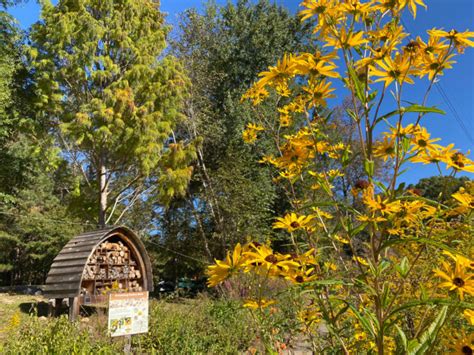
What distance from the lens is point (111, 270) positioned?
874 centimetres

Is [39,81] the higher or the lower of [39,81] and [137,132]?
the higher

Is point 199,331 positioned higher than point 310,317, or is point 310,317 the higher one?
point 310,317

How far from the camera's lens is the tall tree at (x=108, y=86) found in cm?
957

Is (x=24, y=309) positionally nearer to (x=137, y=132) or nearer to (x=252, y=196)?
(x=137, y=132)

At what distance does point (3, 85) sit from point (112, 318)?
9036 mm

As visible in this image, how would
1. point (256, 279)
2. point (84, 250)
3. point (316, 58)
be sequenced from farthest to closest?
1. point (84, 250)
2. point (256, 279)
3. point (316, 58)

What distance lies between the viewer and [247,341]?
5234 mm

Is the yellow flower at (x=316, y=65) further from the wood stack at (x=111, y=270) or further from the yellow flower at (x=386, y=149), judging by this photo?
the wood stack at (x=111, y=270)

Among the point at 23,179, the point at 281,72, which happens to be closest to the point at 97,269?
the point at 281,72

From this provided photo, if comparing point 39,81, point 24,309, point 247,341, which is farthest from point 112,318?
point 39,81

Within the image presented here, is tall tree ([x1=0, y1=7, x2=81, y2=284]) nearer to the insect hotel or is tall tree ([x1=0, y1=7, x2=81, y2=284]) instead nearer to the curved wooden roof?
the insect hotel

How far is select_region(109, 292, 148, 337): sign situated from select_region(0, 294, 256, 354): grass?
164 mm

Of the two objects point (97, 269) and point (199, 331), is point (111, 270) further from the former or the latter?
point (199, 331)

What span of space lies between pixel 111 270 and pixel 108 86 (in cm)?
465
